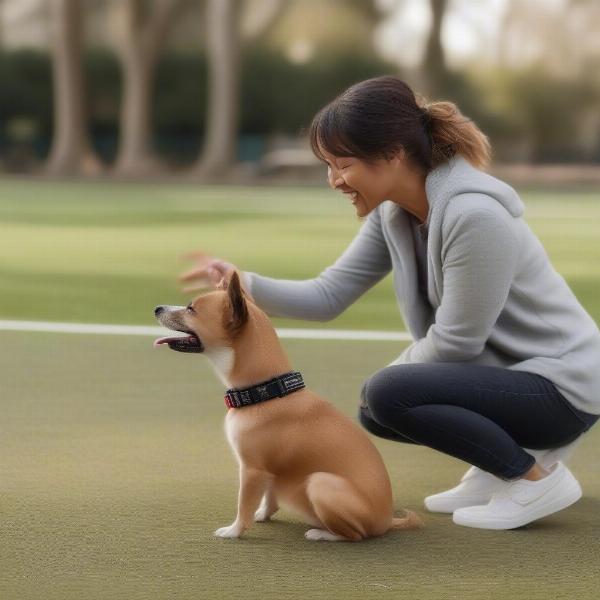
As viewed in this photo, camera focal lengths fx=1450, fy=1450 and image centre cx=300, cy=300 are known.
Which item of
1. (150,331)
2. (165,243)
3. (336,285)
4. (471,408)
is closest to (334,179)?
(336,285)

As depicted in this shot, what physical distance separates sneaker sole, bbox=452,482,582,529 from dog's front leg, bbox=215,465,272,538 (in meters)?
0.73

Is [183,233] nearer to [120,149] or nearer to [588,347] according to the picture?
[588,347]

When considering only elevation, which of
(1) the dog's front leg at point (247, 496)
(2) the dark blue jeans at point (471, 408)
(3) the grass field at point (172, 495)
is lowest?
(3) the grass field at point (172, 495)

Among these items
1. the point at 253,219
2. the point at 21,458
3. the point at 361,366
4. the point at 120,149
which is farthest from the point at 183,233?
the point at 120,149

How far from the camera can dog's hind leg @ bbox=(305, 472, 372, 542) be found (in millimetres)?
4383

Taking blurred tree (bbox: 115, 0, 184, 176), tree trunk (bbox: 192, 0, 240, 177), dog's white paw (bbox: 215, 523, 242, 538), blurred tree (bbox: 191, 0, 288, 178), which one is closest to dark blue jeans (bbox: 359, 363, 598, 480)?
dog's white paw (bbox: 215, 523, 242, 538)

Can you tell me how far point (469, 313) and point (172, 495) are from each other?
1.29 meters

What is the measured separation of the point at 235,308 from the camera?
4.41m

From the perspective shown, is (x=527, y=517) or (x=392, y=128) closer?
(x=392, y=128)

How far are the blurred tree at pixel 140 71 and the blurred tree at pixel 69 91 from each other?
1355 millimetres

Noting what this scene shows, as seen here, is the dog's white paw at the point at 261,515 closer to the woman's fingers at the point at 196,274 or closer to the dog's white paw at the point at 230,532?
the dog's white paw at the point at 230,532

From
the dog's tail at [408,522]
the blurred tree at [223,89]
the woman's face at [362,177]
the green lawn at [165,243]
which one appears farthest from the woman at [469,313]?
the blurred tree at [223,89]

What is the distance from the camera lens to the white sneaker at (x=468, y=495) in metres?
4.95

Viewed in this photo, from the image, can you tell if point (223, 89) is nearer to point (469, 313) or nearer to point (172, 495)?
point (172, 495)
